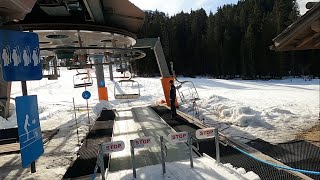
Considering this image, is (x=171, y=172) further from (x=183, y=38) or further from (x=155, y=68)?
(x=183, y=38)

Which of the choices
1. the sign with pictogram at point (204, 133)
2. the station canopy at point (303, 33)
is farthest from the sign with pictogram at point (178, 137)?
the station canopy at point (303, 33)

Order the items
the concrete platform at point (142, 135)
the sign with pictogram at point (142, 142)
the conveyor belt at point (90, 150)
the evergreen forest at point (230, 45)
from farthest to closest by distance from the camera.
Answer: the evergreen forest at point (230, 45) < the concrete platform at point (142, 135) < the conveyor belt at point (90, 150) < the sign with pictogram at point (142, 142)

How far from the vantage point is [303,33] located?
7656mm

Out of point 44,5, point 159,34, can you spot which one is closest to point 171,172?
point 44,5

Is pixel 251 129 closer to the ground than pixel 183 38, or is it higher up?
closer to the ground

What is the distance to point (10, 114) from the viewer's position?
66.8 feet

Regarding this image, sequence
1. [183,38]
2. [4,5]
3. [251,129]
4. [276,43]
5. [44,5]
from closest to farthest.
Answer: [4,5] → [44,5] → [276,43] → [251,129] → [183,38]

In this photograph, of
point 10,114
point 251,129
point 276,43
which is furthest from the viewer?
point 10,114

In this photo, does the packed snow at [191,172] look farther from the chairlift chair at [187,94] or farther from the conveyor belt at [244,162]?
the chairlift chair at [187,94]

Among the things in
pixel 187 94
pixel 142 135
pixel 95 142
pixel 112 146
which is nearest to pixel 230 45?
pixel 187 94

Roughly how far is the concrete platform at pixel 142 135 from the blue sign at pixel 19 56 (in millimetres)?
3738

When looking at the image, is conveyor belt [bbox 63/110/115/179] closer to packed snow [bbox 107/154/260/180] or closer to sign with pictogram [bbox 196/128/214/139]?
packed snow [bbox 107/154/260/180]

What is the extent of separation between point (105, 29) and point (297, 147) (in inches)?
284

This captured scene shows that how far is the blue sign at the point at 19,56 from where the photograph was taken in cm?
437
